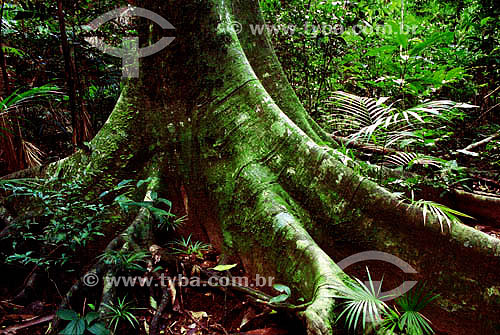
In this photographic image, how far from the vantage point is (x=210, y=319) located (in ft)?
6.31

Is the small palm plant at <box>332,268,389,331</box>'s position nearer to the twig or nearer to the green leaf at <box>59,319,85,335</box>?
the green leaf at <box>59,319,85,335</box>

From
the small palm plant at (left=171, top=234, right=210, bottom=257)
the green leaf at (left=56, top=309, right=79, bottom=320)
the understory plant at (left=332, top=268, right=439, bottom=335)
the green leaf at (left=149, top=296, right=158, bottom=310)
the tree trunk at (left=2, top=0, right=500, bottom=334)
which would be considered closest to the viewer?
the understory plant at (left=332, top=268, right=439, bottom=335)

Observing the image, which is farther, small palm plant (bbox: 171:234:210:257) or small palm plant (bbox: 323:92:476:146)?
small palm plant (bbox: 171:234:210:257)

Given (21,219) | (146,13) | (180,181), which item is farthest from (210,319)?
(146,13)

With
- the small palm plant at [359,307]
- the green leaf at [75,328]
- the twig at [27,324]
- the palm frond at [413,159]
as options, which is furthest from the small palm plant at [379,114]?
the twig at [27,324]

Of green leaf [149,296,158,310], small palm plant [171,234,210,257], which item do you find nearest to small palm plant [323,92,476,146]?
small palm plant [171,234,210,257]

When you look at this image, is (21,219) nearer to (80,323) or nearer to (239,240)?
(80,323)

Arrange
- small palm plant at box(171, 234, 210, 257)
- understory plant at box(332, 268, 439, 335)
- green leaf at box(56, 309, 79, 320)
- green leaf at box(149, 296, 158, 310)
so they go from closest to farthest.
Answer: understory plant at box(332, 268, 439, 335) → green leaf at box(56, 309, 79, 320) → green leaf at box(149, 296, 158, 310) → small palm plant at box(171, 234, 210, 257)

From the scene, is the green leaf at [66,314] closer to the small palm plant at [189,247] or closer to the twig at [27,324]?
the twig at [27,324]

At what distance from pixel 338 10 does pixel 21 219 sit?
4772 millimetres

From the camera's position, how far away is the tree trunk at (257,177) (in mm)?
1703

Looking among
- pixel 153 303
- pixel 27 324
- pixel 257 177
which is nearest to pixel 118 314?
pixel 153 303

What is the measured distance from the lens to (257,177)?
7.34 ft

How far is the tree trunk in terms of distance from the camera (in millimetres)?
1703
